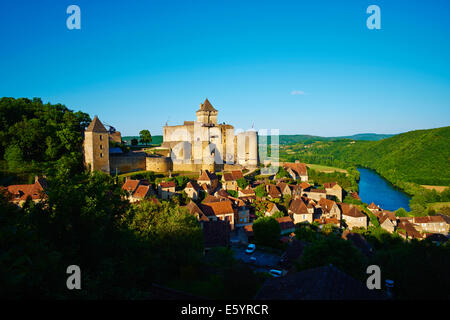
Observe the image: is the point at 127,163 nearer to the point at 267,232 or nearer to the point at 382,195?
the point at 267,232

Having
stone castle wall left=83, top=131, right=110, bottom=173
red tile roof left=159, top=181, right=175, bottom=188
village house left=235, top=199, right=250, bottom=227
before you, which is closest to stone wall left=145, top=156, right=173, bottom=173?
red tile roof left=159, top=181, right=175, bottom=188

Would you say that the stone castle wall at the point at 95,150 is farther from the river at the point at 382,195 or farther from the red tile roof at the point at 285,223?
the river at the point at 382,195

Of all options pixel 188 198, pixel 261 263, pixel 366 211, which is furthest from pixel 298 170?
pixel 261 263

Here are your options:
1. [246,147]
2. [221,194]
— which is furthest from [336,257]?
[246,147]

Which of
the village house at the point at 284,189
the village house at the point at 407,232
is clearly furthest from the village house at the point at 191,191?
the village house at the point at 407,232

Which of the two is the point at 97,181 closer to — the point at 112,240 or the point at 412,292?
the point at 112,240

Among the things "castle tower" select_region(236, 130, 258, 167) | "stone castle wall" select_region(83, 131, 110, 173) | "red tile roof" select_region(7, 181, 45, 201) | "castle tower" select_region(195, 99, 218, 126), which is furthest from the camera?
"castle tower" select_region(236, 130, 258, 167)

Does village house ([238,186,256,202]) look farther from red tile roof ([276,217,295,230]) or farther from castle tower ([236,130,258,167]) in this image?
castle tower ([236,130,258,167])
